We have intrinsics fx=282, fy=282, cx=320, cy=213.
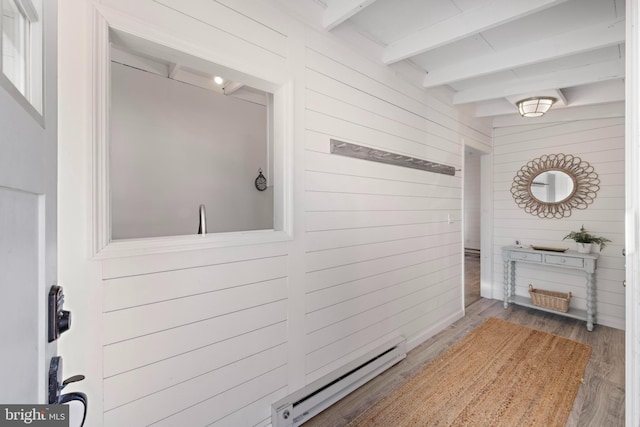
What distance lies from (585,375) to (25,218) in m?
3.52

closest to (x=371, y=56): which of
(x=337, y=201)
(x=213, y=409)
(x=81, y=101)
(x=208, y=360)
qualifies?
(x=337, y=201)

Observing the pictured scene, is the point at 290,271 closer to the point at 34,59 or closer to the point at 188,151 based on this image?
the point at 34,59

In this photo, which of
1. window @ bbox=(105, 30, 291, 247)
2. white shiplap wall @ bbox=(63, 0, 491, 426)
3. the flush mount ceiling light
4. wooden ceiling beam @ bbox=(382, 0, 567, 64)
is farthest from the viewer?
the flush mount ceiling light

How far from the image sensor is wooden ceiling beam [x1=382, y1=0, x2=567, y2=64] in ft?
5.44

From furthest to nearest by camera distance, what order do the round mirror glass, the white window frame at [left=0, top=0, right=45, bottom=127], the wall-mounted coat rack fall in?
the round mirror glass, the wall-mounted coat rack, the white window frame at [left=0, top=0, right=45, bottom=127]

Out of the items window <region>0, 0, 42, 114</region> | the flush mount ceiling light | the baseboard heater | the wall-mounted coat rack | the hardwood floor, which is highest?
the flush mount ceiling light

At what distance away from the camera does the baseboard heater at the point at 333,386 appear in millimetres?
1687

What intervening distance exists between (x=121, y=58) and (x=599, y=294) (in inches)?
221

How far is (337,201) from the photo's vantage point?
6.66ft

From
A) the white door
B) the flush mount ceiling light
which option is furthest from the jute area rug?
the flush mount ceiling light

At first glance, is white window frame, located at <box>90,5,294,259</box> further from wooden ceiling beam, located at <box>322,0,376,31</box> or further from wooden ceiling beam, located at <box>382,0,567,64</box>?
wooden ceiling beam, located at <box>382,0,567,64</box>

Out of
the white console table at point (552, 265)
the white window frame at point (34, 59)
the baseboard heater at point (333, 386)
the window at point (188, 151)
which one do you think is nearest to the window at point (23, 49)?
the white window frame at point (34, 59)

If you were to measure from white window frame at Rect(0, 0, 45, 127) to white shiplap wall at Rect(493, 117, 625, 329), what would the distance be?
4.79 metres

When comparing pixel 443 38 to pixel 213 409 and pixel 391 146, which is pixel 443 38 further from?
pixel 213 409
